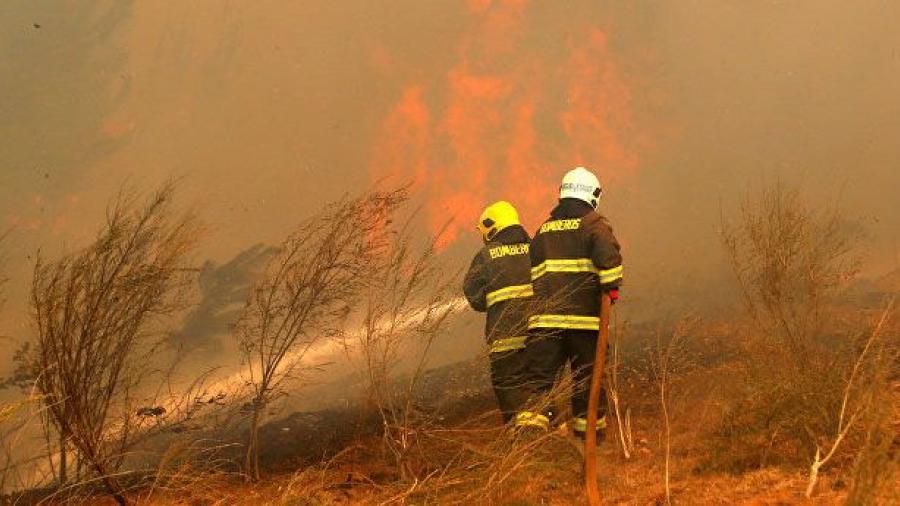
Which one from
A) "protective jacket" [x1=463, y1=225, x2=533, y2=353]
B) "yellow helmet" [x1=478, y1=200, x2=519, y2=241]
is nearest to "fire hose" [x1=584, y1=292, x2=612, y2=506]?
"protective jacket" [x1=463, y1=225, x2=533, y2=353]

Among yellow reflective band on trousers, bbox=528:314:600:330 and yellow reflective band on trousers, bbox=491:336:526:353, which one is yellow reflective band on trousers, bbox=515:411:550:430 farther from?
yellow reflective band on trousers, bbox=528:314:600:330

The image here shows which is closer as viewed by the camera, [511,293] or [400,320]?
[400,320]

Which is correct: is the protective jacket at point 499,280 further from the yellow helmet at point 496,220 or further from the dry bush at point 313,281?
the dry bush at point 313,281

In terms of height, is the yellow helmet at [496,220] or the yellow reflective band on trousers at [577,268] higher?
the yellow helmet at [496,220]

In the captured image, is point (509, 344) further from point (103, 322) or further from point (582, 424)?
point (103, 322)

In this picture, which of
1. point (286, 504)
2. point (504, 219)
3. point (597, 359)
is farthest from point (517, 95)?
point (286, 504)

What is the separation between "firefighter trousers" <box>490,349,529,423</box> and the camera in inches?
201

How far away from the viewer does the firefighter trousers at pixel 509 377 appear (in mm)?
5094

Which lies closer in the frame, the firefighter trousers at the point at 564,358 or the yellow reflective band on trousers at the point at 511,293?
Answer: the firefighter trousers at the point at 564,358

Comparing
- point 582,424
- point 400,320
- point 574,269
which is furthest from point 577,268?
point 400,320

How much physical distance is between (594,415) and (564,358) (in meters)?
0.97

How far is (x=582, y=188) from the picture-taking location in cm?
508

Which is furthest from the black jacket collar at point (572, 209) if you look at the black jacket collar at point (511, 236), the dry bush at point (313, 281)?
the dry bush at point (313, 281)

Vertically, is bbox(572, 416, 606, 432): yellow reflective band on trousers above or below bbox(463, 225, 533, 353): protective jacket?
below
